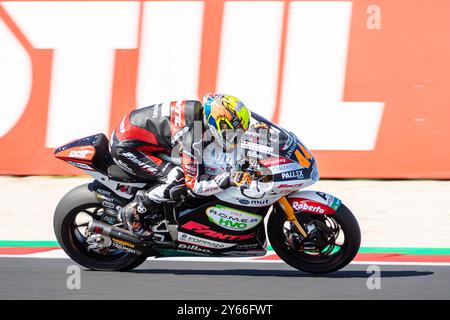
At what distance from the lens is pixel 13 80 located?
11.0m

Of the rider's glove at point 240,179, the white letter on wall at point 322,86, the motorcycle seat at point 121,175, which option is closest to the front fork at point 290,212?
the rider's glove at point 240,179

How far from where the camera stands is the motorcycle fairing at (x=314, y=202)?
7.10m

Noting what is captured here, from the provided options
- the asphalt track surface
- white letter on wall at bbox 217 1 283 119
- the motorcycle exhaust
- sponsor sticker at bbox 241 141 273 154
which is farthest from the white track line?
white letter on wall at bbox 217 1 283 119

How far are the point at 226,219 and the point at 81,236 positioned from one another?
1216 mm

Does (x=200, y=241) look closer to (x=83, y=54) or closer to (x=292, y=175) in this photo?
(x=292, y=175)

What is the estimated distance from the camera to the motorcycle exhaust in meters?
7.41

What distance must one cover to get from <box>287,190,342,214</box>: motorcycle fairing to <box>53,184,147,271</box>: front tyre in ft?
4.23

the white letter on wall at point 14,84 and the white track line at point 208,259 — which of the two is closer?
the white track line at point 208,259

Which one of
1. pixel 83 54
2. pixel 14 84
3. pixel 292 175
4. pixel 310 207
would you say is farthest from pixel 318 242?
pixel 14 84

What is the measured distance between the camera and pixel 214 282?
23.9 feet

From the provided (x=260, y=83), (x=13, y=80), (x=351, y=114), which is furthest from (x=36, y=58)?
(x=351, y=114)

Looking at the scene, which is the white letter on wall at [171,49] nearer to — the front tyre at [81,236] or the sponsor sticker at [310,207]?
the front tyre at [81,236]

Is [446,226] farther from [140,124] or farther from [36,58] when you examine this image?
[36,58]
